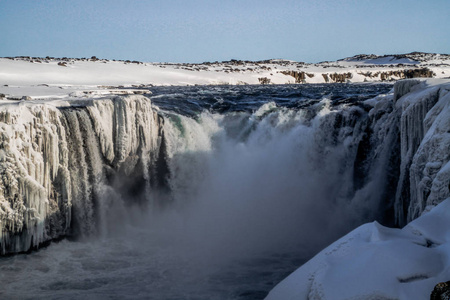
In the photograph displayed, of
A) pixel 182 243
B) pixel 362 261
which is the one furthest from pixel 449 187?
pixel 182 243

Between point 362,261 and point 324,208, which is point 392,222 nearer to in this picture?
point 324,208

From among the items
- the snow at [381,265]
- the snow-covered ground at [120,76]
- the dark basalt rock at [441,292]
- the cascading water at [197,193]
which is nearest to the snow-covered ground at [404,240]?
the snow at [381,265]

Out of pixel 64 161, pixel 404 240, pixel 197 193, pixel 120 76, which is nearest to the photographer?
pixel 404 240

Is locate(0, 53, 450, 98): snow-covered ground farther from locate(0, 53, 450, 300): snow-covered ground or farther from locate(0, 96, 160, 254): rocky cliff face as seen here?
locate(0, 53, 450, 300): snow-covered ground

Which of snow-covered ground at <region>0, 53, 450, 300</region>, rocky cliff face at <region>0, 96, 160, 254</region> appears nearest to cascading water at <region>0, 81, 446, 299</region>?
rocky cliff face at <region>0, 96, 160, 254</region>

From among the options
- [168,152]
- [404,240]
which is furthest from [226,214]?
[404,240]

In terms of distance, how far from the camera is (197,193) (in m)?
11.6

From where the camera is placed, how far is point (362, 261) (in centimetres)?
423

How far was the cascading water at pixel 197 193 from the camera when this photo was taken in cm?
774

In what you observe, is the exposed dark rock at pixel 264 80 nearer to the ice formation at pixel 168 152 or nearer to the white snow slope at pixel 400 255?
the ice formation at pixel 168 152

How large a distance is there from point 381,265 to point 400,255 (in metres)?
0.23

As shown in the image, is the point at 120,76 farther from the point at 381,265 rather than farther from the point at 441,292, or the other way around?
the point at 441,292

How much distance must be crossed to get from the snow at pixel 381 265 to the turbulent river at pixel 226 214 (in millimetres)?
2722

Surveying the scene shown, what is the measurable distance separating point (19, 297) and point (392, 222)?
728cm
